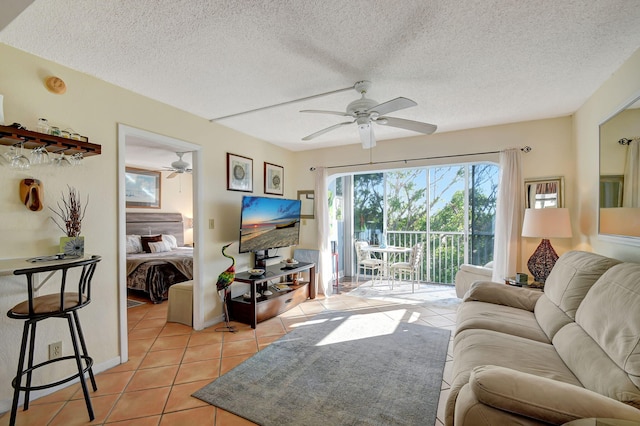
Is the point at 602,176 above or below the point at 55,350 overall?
above

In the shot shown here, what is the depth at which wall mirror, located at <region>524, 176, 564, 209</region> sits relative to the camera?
3.25 meters

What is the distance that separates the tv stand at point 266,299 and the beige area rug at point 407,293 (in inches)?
40.1

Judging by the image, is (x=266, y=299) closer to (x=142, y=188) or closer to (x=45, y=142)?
(x=45, y=142)

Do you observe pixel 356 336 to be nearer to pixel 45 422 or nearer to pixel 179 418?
pixel 179 418

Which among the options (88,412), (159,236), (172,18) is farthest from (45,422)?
(159,236)

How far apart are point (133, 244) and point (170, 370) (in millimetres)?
3685

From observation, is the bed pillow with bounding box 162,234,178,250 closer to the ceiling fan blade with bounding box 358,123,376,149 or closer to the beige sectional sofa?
the ceiling fan blade with bounding box 358,123,376,149

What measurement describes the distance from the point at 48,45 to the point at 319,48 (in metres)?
1.79

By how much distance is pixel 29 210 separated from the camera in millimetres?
2002

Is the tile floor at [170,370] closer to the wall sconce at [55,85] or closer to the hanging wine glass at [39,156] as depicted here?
the hanging wine glass at [39,156]

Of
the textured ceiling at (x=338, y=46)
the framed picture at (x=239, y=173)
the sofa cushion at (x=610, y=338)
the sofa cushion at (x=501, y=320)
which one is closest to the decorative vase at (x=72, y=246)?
the textured ceiling at (x=338, y=46)

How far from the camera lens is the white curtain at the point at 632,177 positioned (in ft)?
6.16

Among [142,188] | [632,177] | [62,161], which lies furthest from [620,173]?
[142,188]

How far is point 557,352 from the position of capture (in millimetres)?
1674
